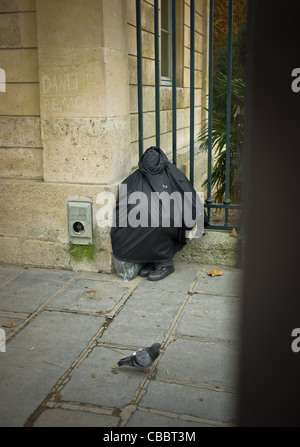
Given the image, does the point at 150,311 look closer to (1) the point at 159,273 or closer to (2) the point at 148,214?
(1) the point at 159,273

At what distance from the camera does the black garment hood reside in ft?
13.3

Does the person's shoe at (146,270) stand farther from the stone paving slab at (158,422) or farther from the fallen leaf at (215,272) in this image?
the stone paving slab at (158,422)

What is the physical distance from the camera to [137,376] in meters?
2.58

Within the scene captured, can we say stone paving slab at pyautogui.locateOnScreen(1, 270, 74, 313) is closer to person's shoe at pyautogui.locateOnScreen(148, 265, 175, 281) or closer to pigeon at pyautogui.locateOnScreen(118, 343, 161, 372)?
person's shoe at pyautogui.locateOnScreen(148, 265, 175, 281)

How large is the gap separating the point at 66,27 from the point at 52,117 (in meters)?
0.77

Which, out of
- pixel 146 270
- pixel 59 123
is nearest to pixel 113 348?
pixel 146 270

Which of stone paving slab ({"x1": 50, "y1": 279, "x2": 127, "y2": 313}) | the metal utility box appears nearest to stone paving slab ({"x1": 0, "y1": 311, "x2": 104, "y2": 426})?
stone paving slab ({"x1": 50, "y1": 279, "x2": 127, "y2": 313})

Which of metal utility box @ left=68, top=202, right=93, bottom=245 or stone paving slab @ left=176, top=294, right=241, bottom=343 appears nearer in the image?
stone paving slab @ left=176, top=294, right=241, bottom=343

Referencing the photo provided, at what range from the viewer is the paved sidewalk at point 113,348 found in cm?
225

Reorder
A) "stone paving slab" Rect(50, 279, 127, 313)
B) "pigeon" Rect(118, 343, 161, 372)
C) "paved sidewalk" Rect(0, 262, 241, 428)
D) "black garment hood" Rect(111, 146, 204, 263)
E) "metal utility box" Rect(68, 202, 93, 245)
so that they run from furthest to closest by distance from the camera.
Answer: "metal utility box" Rect(68, 202, 93, 245) → "black garment hood" Rect(111, 146, 204, 263) → "stone paving slab" Rect(50, 279, 127, 313) → "pigeon" Rect(118, 343, 161, 372) → "paved sidewalk" Rect(0, 262, 241, 428)

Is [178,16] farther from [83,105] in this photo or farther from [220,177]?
[83,105]

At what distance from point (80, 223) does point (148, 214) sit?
0.65m

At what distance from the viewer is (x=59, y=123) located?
4.09 meters

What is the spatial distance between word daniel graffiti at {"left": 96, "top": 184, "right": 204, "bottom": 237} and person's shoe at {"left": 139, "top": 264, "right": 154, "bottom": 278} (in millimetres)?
450
